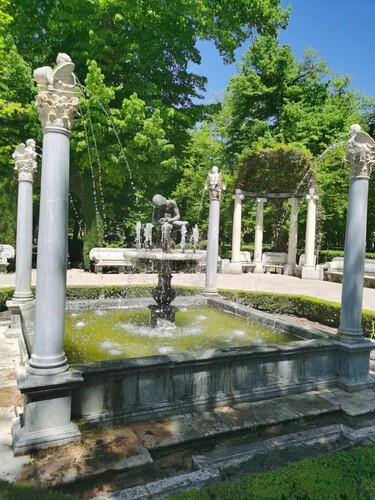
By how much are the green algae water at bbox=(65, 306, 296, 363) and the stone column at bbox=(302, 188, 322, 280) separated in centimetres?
1284

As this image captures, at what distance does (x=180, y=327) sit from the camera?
329 inches

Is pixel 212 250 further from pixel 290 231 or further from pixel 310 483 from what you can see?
pixel 290 231

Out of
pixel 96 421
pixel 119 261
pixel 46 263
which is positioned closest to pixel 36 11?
pixel 119 261

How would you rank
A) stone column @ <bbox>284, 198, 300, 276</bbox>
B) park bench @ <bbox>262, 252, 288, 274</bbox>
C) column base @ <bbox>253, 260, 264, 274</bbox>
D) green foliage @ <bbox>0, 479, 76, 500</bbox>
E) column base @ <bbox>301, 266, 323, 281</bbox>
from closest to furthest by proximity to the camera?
green foliage @ <bbox>0, 479, 76, 500</bbox>, column base @ <bbox>301, 266, 323, 281</bbox>, stone column @ <bbox>284, 198, 300, 276</bbox>, column base @ <bbox>253, 260, 264, 274</bbox>, park bench @ <bbox>262, 252, 288, 274</bbox>

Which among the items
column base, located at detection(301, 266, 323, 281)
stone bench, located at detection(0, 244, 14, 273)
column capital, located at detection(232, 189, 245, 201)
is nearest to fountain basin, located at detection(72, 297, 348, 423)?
stone bench, located at detection(0, 244, 14, 273)

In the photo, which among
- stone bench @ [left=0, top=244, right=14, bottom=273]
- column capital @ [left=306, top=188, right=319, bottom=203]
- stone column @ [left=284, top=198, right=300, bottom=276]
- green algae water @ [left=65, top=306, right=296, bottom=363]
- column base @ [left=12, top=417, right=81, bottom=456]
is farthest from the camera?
stone column @ [left=284, top=198, right=300, bottom=276]

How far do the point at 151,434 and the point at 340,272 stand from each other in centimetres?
1794

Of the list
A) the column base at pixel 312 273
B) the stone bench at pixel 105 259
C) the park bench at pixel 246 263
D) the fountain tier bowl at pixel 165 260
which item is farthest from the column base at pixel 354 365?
the park bench at pixel 246 263

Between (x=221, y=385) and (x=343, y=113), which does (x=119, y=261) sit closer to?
(x=221, y=385)

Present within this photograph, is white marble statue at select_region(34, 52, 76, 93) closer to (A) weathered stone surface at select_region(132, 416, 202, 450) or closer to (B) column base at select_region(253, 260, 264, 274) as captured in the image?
(A) weathered stone surface at select_region(132, 416, 202, 450)

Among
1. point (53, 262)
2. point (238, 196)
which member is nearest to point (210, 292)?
point (53, 262)

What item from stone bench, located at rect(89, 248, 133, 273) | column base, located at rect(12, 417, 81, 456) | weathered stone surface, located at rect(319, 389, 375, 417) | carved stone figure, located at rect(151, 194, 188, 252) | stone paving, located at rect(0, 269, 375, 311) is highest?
carved stone figure, located at rect(151, 194, 188, 252)

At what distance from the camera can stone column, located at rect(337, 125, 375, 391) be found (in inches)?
245

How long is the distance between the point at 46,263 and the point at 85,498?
2334 mm
